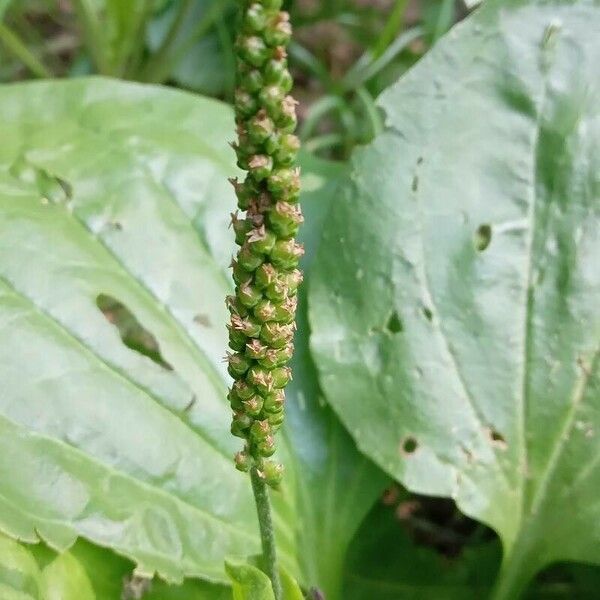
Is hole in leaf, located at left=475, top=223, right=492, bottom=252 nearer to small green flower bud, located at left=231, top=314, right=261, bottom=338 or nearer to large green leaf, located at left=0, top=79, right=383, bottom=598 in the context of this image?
large green leaf, located at left=0, top=79, right=383, bottom=598

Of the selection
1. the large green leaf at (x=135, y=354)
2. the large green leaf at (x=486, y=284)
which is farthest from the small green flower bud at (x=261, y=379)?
the large green leaf at (x=486, y=284)

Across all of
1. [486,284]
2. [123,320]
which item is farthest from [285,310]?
[123,320]

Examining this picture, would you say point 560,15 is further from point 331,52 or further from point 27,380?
point 331,52

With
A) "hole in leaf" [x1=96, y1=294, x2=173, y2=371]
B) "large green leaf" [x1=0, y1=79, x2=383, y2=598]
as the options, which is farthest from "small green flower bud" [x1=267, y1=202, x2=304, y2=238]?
"hole in leaf" [x1=96, y1=294, x2=173, y2=371]

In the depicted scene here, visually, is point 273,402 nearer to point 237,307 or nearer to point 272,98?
point 237,307

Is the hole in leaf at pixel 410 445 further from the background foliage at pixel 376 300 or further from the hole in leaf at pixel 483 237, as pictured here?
the hole in leaf at pixel 483 237

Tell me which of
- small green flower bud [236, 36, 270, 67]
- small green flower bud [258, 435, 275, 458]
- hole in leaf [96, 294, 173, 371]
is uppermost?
small green flower bud [236, 36, 270, 67]
